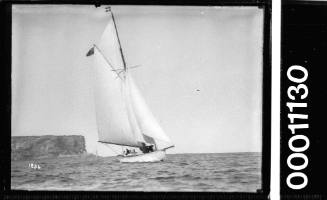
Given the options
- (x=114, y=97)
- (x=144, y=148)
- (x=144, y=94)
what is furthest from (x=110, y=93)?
(x=144, y=148)

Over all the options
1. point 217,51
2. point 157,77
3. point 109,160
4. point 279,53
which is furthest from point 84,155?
point 279,53

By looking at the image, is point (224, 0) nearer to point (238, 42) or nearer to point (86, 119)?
point (238, 42)

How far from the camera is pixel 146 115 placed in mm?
2785

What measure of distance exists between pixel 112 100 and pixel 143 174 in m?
0.30

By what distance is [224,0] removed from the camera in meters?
2.75

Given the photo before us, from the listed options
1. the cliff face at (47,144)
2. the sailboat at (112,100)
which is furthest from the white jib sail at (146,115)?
the cliff face at (47,144)

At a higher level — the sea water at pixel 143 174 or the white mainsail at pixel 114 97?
the white mainsail at pixel 114 97

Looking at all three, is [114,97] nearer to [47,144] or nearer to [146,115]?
[146,115]

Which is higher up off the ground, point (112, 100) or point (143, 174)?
point (112, 100)

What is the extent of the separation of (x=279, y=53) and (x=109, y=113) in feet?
2.19

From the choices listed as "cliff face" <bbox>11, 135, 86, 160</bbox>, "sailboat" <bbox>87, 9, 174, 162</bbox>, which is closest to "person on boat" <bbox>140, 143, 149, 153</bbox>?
"sailboat" <bbox>87, 9, 174, 162</bbox>

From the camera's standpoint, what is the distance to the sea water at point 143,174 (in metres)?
2.76

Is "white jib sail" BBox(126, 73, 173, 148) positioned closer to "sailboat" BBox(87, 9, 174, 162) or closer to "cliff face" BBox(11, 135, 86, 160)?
"sailboat" BBox(87, 9, 174, 162)

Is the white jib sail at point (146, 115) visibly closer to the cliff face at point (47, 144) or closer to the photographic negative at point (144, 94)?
the photographic negative at point (144, 94)
